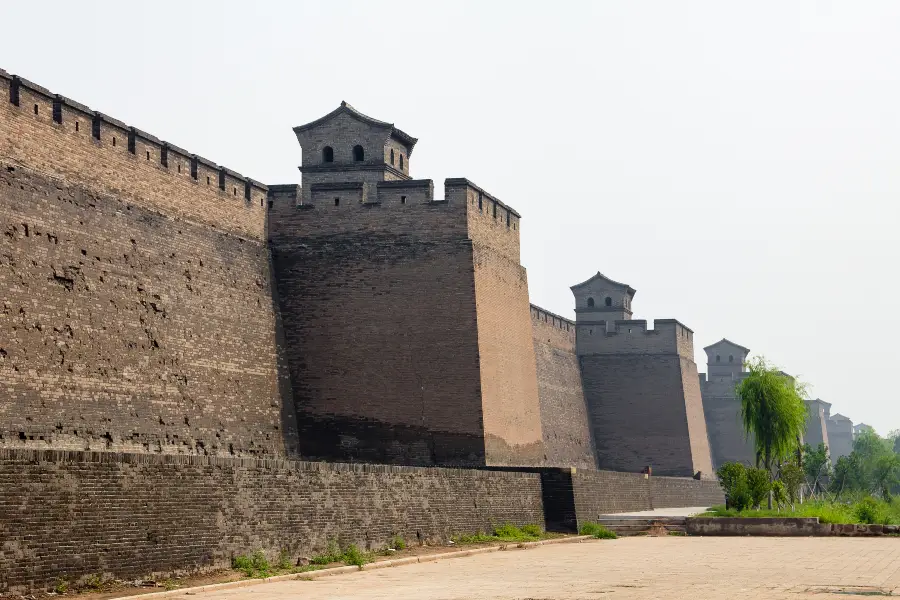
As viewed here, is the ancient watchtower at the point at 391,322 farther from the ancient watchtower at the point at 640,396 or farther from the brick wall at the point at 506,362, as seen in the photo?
the ancient watchtower at the point at 640,396

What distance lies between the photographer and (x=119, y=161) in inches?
626

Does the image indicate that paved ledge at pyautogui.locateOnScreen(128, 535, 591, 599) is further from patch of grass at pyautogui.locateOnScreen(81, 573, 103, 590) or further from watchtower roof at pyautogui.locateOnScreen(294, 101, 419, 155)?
watchtower roof at pyautogui.locateOnScreen(294, 101, 419, 155)

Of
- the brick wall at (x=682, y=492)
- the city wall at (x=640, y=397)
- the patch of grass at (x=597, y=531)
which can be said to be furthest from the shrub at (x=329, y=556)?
the city wall at (x=640, y=397)

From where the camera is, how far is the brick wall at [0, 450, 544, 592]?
9.12 m

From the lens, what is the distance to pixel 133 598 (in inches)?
361

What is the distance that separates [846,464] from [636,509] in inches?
788

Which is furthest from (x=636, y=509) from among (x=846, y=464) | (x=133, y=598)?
(x=846, y=464)

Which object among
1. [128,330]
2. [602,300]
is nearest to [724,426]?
[602,300]

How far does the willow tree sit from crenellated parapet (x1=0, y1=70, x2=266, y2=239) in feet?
37.0

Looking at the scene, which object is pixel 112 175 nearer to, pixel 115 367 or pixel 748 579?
pixel 115 367

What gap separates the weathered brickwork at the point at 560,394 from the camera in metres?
29.4

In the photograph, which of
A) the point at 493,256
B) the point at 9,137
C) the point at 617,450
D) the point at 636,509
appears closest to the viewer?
the point at 9,137

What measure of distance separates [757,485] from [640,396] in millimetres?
11509

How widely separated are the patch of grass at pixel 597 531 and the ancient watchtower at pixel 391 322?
186 centimetres
